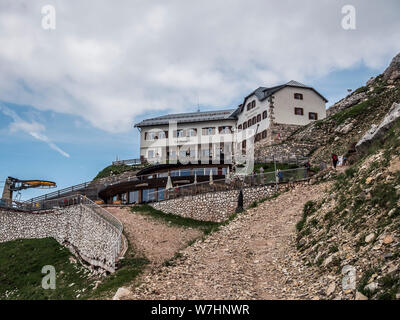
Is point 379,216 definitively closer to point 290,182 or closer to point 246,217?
point 246,217

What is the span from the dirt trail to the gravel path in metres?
2.59

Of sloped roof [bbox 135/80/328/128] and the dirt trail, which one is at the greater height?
sloped roof [bbox 135/80/328/128]

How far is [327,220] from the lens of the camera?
67.8 ft

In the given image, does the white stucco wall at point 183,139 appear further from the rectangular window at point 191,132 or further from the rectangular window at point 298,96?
the rectangular window at point 298,96

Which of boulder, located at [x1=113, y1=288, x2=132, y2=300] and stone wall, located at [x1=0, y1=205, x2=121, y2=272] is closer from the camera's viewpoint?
boulder, located at [x1=113, y1=288, x2=132, y2=300]

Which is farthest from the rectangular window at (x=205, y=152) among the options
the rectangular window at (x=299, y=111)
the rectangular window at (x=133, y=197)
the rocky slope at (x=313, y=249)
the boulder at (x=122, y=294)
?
the boulder at (x=122, y=294)

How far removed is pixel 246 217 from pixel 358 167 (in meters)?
9.41

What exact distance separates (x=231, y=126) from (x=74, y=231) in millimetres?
38826

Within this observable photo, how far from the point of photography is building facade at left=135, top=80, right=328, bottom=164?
62656mm

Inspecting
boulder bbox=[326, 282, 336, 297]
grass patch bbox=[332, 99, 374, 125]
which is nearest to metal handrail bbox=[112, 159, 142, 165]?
grass patch bbox=[332, 99, 374, 125]

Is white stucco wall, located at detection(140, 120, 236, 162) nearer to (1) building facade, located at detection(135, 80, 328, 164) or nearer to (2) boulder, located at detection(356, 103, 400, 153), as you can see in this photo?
(1) building facade, located at detection(135, 80, 328, 164)

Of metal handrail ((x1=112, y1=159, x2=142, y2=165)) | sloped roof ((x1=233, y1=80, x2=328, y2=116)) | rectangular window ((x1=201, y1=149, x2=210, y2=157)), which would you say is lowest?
metal handrail ((x1=112, y1=159, x2=142, y2=165))

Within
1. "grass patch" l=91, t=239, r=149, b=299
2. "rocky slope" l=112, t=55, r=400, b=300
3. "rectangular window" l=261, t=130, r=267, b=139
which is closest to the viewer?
"rocky slope" l=112, t=55, r=400, b=300

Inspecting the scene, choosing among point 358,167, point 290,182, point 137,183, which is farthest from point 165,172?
point 358,167
